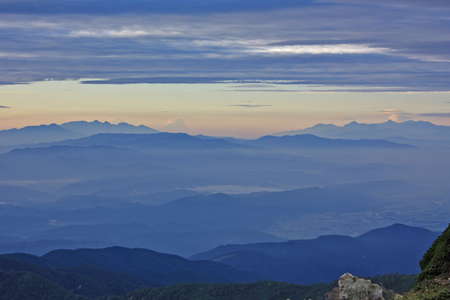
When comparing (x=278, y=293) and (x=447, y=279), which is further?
(x=278, y=293)

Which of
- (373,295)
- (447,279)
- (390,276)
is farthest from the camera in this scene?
(390,276)

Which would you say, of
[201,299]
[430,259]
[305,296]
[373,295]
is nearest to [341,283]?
[373,295]

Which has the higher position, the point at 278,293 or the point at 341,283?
the point at 341,283

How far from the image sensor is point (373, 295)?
56906 millimetres

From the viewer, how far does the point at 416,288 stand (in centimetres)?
4903

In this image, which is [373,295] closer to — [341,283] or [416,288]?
[341,283]

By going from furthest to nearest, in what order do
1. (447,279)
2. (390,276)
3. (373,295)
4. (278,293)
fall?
(278,293) < (390,276) < (373,295) < (447,279)

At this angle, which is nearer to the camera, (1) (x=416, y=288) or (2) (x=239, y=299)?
(1) (x=416, y=288)

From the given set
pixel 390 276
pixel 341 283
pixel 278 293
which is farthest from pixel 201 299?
pixel 341 283

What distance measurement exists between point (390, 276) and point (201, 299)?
59.7 metres

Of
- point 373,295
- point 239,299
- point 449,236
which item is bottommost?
point 239,299

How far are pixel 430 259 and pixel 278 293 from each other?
5618 inches

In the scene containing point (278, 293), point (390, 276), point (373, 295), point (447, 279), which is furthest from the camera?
point (278, 293)

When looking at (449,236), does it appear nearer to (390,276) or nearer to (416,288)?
(416,288)
